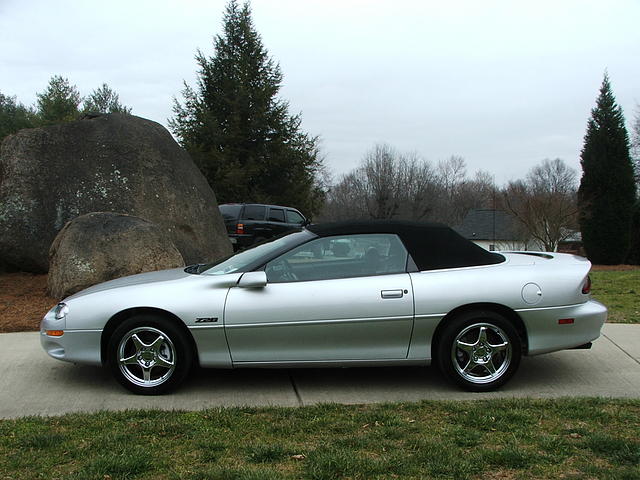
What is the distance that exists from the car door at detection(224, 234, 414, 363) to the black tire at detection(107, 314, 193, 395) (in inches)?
15.7

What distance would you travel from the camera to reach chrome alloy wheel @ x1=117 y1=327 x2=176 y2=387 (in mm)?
4438

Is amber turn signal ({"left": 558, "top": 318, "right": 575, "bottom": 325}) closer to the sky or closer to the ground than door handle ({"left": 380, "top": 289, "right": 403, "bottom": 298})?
closer to the ground

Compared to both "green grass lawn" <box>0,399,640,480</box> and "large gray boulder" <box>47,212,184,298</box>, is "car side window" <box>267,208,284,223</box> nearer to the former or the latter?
"large gray boulder" <box>47,212,184,298</box>

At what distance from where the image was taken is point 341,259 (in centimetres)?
478

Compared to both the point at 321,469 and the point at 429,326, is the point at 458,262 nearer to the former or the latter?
the point at 429,326

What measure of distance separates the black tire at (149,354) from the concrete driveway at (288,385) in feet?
0.37

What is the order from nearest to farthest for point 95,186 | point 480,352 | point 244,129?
point 480,352
point 95,186
point 244,129

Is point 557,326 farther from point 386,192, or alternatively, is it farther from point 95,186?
point 386,192

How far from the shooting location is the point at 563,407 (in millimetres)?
4074

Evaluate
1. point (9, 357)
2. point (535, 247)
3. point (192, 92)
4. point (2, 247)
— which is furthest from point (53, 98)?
point (9, 357)

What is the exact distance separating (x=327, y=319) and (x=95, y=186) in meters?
6.68

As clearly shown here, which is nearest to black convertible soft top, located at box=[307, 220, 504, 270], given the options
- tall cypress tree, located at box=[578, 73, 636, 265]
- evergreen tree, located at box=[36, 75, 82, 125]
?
tall cypress tree, located at box=[578, 73, 636, 265]

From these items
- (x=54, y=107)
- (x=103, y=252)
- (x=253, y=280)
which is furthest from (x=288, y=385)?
(x=54, y=107)

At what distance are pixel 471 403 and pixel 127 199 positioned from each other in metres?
7.30
